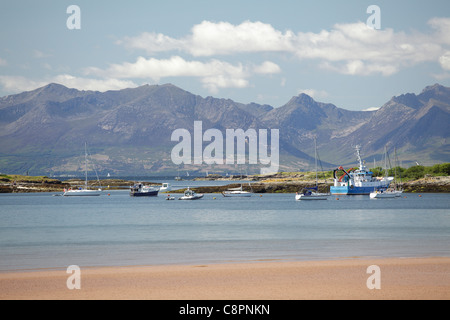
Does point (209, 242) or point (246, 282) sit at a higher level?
point (246, 282)

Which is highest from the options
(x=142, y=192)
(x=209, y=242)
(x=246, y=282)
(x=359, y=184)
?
(x=359, y=184)

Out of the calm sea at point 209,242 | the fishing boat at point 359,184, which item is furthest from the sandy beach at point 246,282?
the fishing boat at point 359,184

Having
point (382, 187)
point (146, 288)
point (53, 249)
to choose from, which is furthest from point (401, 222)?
point (382, 187)

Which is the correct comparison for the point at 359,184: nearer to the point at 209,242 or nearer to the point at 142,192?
the point at 142,192

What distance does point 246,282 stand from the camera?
2367 centimetres

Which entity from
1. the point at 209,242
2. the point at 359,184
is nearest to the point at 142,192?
the point at 359,184

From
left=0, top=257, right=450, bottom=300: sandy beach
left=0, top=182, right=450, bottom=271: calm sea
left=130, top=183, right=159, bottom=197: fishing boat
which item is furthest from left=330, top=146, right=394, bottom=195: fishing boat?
left=0, top=257, right=450, bottom=300: sandy beach

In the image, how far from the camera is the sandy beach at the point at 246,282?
20.8m

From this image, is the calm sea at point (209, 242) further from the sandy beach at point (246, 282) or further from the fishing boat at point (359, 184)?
the fishing boat at point (359, 184)

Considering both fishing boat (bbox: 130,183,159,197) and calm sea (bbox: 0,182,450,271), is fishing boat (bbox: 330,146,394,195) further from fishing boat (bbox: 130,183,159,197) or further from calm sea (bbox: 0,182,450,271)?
calm sea (bbox: 0,182,450,271)

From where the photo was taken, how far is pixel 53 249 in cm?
3984

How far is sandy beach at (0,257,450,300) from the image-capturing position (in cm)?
2078

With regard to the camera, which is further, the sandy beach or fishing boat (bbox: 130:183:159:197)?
fishing boat (bbox: 130:183:159:197)
